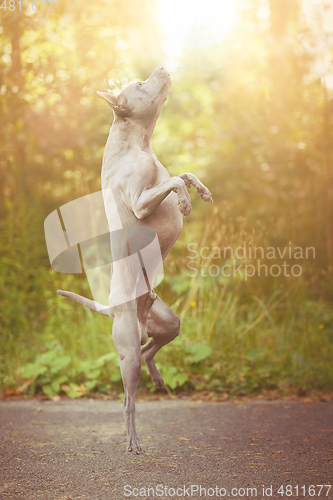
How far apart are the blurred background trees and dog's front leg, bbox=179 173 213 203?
2.47 metres

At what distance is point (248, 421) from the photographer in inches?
139

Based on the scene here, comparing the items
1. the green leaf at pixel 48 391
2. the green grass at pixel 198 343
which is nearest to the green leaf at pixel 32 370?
the green grass at pixel 198 343

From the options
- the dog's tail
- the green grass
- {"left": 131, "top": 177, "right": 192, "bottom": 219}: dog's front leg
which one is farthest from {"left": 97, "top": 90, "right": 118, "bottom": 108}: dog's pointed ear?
the green grass

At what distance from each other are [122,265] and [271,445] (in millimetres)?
1492

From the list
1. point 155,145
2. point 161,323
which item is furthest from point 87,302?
point 155,145

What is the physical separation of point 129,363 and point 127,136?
56.3 inches

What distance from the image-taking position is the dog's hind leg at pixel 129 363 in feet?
8.70

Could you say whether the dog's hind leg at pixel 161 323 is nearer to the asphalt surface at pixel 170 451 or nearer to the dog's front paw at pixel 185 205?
the asphalt surface at pixel 170 451

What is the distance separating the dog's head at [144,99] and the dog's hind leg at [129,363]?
1.27 metres

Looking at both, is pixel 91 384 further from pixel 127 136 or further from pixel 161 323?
pixel 127 136

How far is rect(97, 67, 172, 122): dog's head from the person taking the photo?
2.87 m

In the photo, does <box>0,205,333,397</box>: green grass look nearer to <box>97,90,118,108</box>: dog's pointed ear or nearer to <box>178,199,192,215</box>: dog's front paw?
<box>178,199,192,215</box>: dog's front paw

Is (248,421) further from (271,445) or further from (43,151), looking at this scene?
(43,151)

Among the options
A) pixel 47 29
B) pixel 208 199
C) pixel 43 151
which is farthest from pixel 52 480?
pixel 47 29
